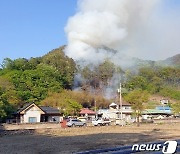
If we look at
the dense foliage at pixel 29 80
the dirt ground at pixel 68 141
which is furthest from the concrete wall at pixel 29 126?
the dense foliage at pixel 29 80

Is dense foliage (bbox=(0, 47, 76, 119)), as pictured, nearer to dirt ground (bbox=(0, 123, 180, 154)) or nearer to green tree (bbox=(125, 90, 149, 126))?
green tree (bbox=(125, 90, 149, 126))

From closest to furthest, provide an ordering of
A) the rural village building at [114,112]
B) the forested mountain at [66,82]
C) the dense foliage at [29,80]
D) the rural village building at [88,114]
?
the forested mountain at [66,82] < the dense foliage at [29,80] < the rural village building at [88,114] < the rural village building at [114,112]

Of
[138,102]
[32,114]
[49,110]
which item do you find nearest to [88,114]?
[49,110]

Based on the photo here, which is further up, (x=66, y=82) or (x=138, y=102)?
(x=66, y=82)

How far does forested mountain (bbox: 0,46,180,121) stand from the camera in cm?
5938

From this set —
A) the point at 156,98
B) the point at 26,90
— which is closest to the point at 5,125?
the point at 26,90

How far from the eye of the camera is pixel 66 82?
77.8m

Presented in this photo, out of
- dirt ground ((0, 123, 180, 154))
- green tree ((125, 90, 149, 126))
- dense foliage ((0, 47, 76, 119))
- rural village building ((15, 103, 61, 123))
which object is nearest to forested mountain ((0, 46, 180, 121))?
dense foliage ((0, 47, 76, 119))

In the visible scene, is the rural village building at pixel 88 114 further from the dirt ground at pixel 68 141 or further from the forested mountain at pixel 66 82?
the dirt ground at pixel 68 141

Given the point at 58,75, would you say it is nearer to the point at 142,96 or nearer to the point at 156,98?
the point at 142,96

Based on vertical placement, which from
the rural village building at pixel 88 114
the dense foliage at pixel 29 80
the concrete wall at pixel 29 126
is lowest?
the concrete wall at pixel 29 126

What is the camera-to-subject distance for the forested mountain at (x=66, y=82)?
5938 centimetres

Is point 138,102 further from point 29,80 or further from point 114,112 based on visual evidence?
point 29,80

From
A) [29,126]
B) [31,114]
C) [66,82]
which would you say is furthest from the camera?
[66,82]
